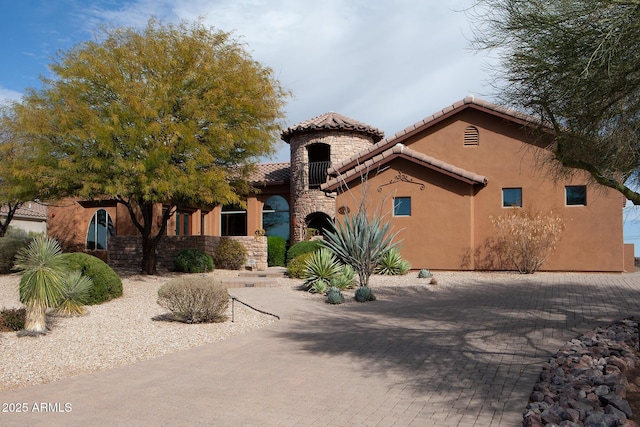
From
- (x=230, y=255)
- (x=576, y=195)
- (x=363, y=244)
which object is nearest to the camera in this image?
(x=363, y=244)

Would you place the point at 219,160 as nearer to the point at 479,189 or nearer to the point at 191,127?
the point at 191,127

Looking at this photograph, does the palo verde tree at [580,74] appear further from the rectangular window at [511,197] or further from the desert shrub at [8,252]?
the desert shrub at [8,252]

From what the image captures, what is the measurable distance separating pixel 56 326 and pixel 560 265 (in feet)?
54.1

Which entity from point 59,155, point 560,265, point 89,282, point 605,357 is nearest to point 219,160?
point 59,155

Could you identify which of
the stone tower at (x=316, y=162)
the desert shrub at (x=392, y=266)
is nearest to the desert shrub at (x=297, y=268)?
the desert shrub at (x=392, y=266)

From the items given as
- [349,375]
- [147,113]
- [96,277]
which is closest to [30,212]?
[147,113]

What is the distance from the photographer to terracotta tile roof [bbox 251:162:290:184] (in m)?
27.3

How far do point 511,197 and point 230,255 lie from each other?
460 inches

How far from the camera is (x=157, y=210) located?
26.1 metres

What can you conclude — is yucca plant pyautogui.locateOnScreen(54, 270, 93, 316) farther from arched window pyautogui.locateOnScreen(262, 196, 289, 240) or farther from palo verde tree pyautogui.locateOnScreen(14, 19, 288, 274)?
arched window pyautogui.locateOnScreen(262, 196, 289, 240)

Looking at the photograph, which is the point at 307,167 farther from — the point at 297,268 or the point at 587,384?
the point at 587,384

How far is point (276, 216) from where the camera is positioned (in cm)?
2819

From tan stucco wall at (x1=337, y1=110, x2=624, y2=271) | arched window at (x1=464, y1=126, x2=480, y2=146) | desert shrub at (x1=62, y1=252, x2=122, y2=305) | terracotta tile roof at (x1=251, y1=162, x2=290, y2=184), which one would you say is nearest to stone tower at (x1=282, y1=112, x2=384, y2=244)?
terracotta tile roof at (x1=251, y1=162, x2=290, y2=184)

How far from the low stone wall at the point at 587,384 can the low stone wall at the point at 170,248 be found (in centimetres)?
1639
